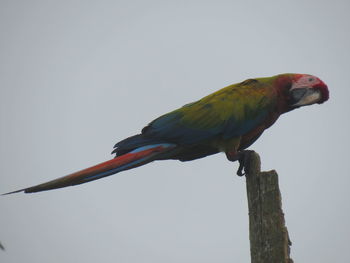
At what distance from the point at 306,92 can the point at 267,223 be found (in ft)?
7.93

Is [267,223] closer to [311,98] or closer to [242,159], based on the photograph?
[242,159]

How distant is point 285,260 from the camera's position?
3.24 meters

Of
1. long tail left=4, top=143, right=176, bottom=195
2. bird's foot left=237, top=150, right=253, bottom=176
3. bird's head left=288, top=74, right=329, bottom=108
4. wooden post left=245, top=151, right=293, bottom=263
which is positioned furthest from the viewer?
bird's head left=288, top=74, right=329, bottom=108

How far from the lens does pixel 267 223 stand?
134 inches

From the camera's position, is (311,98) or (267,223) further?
(311,98)

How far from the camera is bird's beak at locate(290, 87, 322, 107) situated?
5.39 meters

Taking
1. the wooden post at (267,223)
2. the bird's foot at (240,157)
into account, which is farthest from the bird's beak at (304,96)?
the wooden post at (267,223)

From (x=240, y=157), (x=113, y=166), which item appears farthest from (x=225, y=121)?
(x=113, y=166)

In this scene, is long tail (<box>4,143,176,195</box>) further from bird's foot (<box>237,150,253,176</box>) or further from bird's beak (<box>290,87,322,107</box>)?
bird's beak (<box>290,87,322,107</box>)

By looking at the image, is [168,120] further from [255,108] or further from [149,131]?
[255,108]

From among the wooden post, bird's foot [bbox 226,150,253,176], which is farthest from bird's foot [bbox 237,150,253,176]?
the wooden post

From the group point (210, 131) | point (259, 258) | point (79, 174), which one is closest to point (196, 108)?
point (210, 131)

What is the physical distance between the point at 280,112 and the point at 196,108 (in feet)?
3.14

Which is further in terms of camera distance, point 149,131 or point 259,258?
point 149,131
